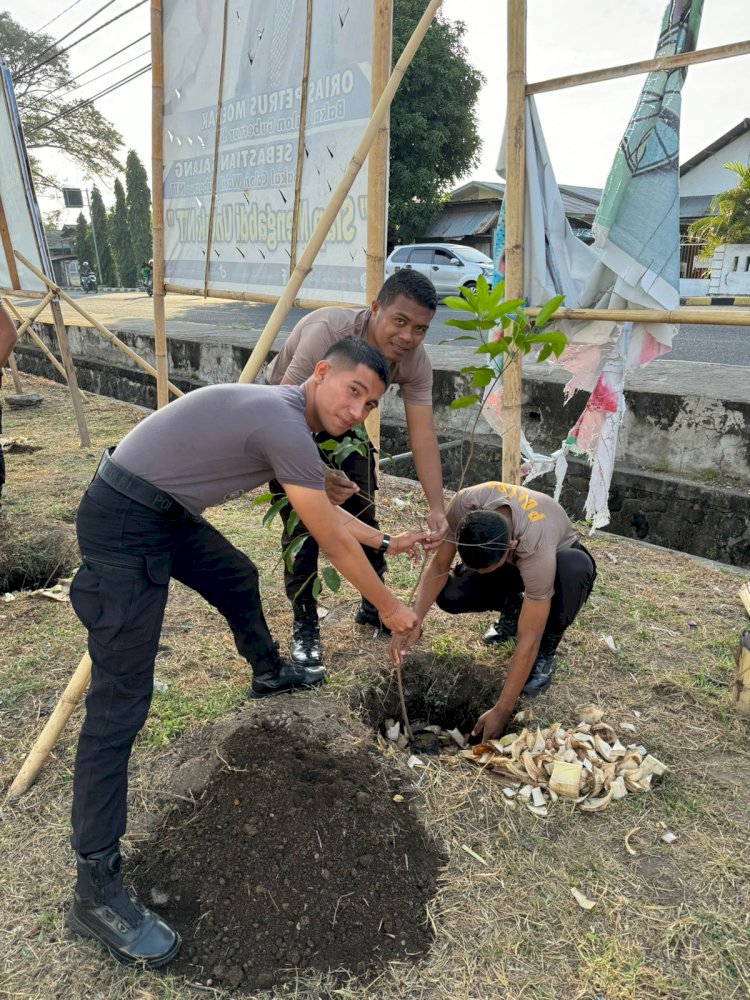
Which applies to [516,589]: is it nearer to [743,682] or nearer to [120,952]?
[743,682]

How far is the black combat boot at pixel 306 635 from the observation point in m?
2.79

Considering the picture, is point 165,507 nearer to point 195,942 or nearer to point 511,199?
point 195,942

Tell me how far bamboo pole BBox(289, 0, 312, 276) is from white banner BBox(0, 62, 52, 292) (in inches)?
129

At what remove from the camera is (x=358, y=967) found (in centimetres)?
167

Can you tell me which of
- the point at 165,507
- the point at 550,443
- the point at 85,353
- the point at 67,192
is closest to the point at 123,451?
the point at 165,507

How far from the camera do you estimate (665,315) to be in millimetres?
2766

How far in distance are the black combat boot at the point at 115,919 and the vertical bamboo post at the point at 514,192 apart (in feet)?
7.04

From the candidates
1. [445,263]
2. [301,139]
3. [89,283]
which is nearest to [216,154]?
[301,139]

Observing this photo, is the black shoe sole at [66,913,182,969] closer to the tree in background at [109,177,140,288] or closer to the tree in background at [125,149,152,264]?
the tree in background at [125,149,152,264]

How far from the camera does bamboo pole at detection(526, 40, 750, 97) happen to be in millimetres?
2412

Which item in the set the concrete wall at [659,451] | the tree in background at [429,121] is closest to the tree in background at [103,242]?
the tree in background at [429,121]

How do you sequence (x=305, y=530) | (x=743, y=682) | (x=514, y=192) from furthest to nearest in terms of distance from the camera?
(x=514, y=192)
(x=305, y=530)
(x=743, y=682)

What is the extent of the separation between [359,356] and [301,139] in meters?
1.92

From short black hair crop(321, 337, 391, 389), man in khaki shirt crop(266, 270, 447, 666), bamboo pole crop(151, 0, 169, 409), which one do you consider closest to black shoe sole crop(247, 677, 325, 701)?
man in khaki shirt crop(266, 270, 447, 666)
